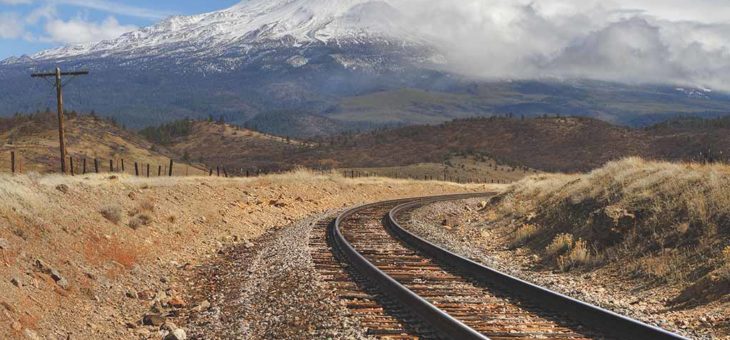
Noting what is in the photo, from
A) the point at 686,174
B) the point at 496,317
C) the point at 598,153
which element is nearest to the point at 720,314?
the point at 496,317

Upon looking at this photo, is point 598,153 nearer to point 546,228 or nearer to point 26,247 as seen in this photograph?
point 546,228

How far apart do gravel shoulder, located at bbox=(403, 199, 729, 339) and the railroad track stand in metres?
0.95

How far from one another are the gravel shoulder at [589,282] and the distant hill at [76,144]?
4335 cm

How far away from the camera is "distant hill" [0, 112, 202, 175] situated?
202 feet

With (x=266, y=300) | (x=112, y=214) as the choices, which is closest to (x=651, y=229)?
(x=266, y=300)

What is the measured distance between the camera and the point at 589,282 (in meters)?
13.4

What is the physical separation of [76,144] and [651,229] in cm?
7043

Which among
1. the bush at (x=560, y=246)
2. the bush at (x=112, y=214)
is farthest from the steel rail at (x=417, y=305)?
the bush at (x=112, y=214)

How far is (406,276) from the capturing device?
44.8 feet

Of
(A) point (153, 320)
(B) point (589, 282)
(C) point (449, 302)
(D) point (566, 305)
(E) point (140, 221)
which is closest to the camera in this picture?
(D) point (566, 305)

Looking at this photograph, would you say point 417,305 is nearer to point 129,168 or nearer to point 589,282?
point 589,282

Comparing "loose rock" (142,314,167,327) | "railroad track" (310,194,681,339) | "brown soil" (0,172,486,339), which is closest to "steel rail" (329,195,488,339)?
"railroad track" (310,194,681,339)

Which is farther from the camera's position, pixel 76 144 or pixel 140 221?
pixel 76 144

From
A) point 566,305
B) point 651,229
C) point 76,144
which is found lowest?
point 76,144
